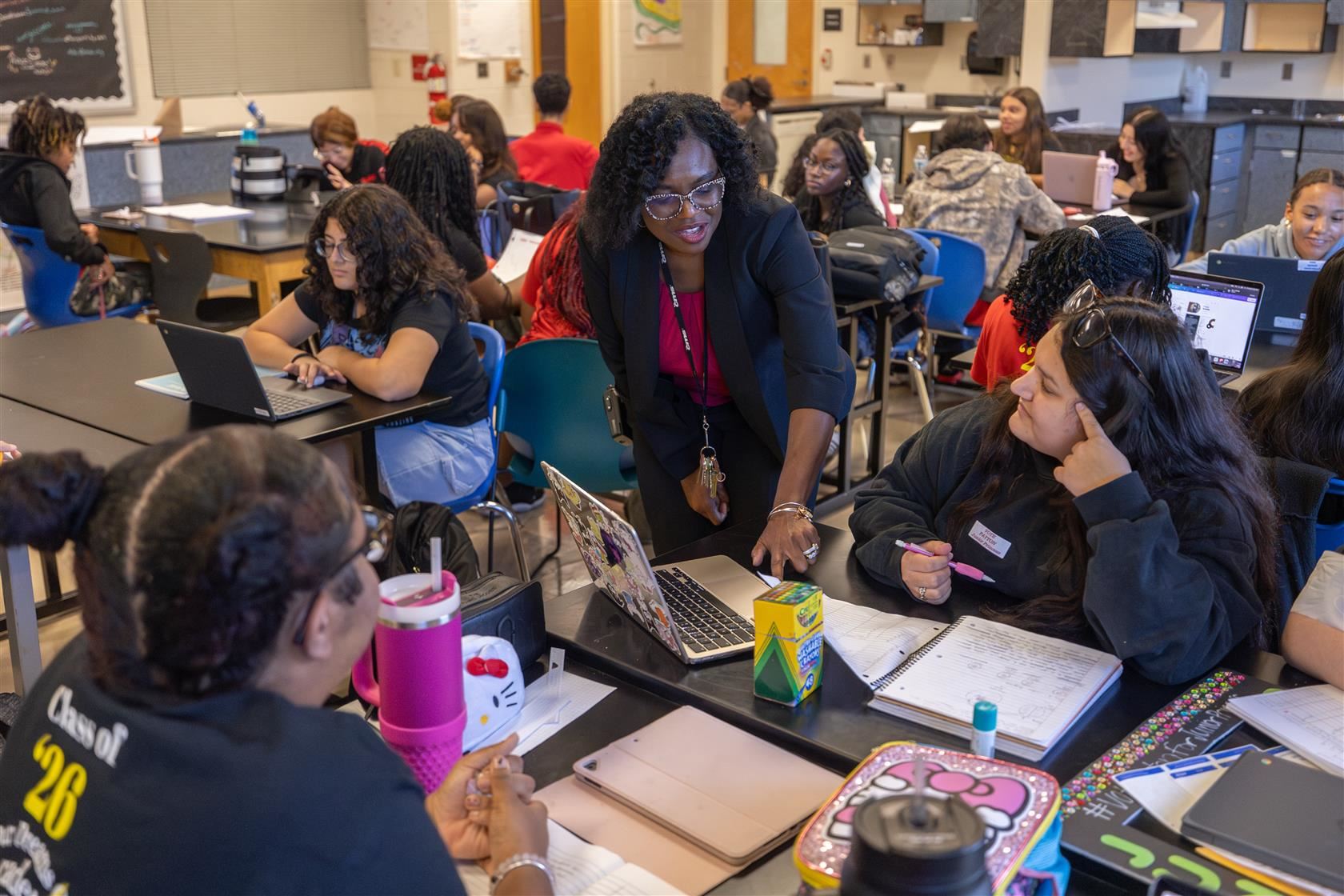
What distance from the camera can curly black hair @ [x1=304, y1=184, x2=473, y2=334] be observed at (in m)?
2.74

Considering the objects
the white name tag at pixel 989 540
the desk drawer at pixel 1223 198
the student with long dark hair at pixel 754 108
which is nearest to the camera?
the white name tag at pixel 989 540

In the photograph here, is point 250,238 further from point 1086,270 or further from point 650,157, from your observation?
point 1086,270

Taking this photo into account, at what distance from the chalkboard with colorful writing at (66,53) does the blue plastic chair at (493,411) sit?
602 centimetres

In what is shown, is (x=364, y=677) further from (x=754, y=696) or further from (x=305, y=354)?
(x=305, y=354)

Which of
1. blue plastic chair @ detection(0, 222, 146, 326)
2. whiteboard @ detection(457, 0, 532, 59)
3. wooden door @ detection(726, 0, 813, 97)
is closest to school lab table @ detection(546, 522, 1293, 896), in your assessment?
blue plastic chair @ detection(0, 222, 146, 326)

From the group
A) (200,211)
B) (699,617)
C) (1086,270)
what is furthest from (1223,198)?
(699,617)

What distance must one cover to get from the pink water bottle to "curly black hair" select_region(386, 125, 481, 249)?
2.63m

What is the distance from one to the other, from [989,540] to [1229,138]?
7095mm

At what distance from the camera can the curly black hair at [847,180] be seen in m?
4.29

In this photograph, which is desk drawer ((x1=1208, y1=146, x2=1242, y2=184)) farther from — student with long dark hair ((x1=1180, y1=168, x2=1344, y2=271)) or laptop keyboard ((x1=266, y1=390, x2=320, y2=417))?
laptop keyboard ((x1=266, y1=390, x2=320, y2=417))

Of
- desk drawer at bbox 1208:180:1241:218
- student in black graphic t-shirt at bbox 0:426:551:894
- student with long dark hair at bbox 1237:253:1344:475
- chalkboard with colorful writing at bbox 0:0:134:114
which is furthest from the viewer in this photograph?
desk drawer at bbox 1208:180:1241:218

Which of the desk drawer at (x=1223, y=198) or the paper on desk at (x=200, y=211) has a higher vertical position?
the paper on desk at (x=200, y=211)

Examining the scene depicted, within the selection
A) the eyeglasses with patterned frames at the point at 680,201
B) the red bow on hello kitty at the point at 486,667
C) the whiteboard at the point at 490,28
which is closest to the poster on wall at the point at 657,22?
the whiteboard at the point at 490,28

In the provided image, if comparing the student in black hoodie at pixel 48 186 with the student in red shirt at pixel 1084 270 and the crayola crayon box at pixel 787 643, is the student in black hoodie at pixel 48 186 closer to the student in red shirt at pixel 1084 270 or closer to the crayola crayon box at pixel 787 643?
the student in red shirt at pixel 1084 270
